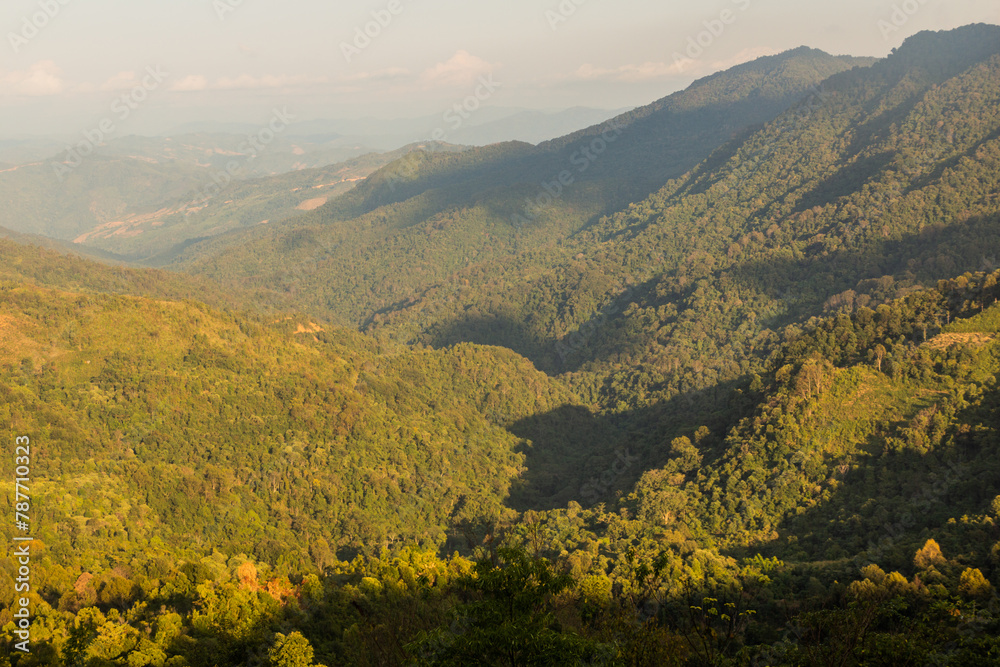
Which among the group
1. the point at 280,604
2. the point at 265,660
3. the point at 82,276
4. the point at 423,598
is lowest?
the point at 423,598

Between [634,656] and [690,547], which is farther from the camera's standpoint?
[690,547]

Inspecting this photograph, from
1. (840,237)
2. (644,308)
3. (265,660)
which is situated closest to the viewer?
(265,660)

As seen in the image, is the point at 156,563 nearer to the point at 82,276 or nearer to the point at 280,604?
the point at 280,604

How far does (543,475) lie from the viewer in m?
109

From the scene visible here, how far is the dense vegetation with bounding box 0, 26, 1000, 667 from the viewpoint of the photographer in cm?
3288

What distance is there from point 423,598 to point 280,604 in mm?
9737

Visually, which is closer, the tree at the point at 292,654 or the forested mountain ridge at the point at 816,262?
the tree at the point at 292,654

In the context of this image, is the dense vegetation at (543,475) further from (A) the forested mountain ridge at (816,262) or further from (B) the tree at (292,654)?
(A) the forested mountain ridge at (816,262)

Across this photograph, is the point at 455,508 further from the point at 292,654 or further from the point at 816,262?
the point at 816,262

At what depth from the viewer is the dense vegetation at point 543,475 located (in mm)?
32875

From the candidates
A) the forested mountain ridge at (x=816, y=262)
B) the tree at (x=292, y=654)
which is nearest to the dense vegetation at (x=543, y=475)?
the tree at (x=292, y=654)

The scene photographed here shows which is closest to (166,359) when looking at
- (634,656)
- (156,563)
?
(156,563)

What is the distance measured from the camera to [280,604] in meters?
42.0

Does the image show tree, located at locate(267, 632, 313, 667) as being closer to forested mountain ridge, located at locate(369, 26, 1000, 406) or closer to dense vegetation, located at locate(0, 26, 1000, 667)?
dense vegetation, located at locate(0, 26, 1000, 667)
